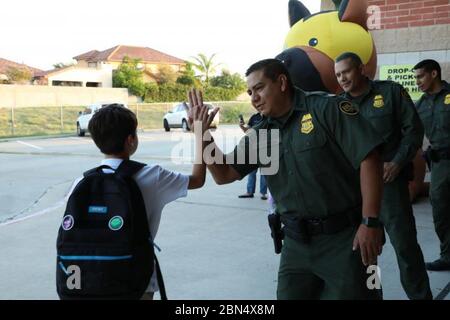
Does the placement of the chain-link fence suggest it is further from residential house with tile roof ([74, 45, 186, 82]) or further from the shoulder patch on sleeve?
residential house with tile roof ([74, 45, 186, 82])

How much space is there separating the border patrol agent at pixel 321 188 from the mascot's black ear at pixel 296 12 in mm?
2798

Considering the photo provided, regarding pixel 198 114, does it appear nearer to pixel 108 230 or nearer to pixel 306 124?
pixel 306 124

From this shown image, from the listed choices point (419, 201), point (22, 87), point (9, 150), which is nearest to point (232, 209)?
point (419, 201)

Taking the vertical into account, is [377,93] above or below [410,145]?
above

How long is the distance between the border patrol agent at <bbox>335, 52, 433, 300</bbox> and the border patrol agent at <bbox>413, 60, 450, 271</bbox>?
803 millimetres

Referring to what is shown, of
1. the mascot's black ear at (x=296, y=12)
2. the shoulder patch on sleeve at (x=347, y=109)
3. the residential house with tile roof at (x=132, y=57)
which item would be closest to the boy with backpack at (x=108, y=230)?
the shoulder patch on sleeve at (x=347, y=109)

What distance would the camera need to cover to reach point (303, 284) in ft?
7.72

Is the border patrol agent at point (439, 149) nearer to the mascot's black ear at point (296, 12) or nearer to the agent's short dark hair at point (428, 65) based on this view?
the agent's short dark hair at point (428, 65)

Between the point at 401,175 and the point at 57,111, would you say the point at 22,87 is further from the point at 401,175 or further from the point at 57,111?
the point at 401,175

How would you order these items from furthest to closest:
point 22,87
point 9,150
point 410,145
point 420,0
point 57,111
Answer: point 22,87 < point 57,111 < point 9,150 < point 420,0 < point 410,145

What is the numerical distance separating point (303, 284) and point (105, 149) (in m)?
1.10

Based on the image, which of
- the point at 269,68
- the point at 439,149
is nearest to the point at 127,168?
the point at 269,68

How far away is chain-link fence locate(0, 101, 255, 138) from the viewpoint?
2550cm

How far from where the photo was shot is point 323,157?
7.36ft
